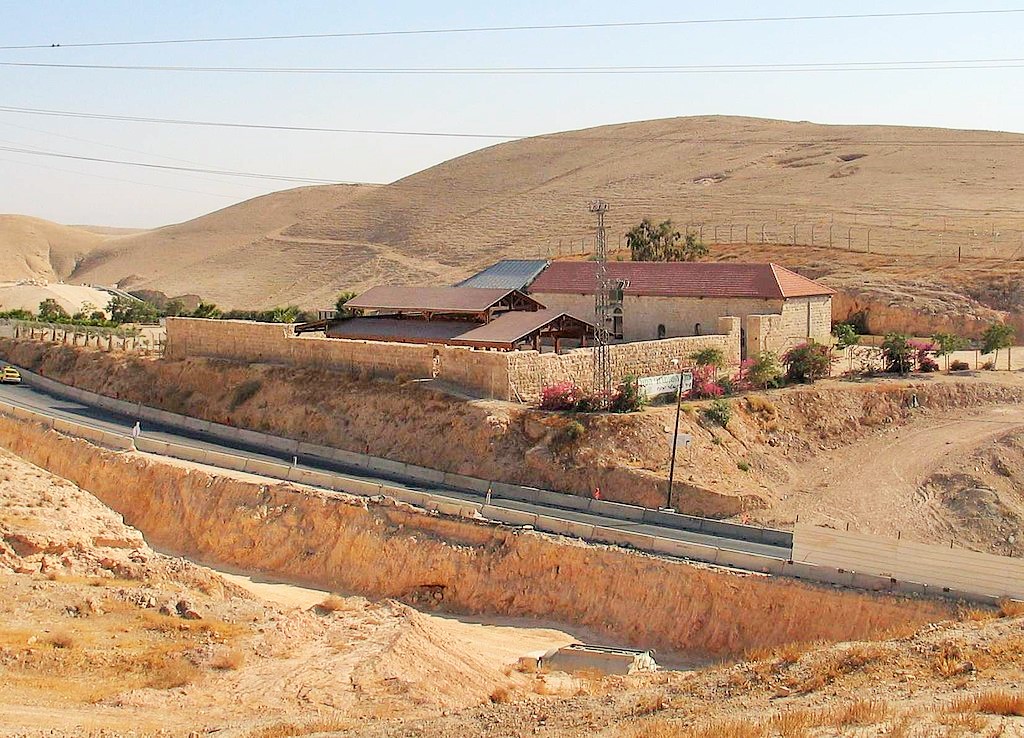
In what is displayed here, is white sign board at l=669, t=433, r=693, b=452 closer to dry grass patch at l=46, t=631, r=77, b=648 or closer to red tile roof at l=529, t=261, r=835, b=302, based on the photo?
red tile roof at l=529, t=261, r=835, b=302

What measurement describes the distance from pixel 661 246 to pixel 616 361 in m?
28.6

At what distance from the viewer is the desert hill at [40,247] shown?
13312cm

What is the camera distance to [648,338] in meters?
43.6

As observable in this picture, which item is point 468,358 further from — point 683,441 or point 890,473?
point 890,473

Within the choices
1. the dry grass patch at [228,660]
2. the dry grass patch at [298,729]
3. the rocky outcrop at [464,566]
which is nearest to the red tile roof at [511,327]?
the rocky outcrop at [464,566]

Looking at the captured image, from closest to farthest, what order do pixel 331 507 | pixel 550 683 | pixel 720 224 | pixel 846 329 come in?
1. pixel 550 683
2. pixel 331 507
3. pixel 846 329
4. pixel 720 224

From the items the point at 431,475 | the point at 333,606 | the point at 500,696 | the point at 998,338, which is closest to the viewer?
the point at 500,696

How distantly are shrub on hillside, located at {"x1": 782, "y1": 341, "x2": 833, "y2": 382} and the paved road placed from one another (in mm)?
11551

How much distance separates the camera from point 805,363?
124ft

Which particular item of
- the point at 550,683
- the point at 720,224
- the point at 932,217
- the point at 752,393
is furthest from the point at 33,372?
the point at 932,217

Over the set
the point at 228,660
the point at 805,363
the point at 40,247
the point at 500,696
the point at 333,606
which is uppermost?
the point at 40,247

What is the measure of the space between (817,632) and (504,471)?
11651 millimetres

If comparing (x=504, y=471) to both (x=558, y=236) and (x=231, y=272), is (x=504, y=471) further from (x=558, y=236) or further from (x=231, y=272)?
(x=231, y=272)

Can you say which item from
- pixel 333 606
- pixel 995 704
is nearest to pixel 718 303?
pixel 333 606
